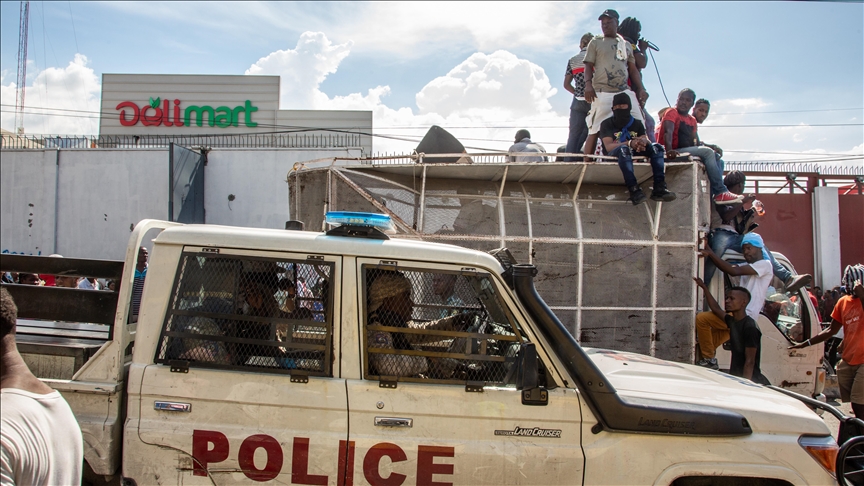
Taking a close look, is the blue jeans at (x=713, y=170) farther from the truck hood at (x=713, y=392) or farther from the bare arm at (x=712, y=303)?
the truck hood at (x=713, y=392)

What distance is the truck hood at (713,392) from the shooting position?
2496 mm

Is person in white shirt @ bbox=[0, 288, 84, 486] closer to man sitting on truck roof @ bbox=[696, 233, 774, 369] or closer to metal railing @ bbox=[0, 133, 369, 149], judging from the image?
man sitting on truck roof @ bbox=[696, 233, 774, 369]

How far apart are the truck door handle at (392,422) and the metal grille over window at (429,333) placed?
0.18 metres

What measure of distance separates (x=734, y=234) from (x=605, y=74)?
2482 mm

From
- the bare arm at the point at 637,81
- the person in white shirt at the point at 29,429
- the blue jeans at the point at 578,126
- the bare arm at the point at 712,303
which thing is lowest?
the person in white shirt at the point at 29,429

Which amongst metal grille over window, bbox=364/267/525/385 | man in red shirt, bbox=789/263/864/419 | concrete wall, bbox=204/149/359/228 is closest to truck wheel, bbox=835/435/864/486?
metal grille over window, bbox=364/267/525/385

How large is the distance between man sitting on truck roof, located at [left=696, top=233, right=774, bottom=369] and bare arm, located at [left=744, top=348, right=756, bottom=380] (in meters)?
0.54

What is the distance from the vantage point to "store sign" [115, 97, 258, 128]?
21047 mm

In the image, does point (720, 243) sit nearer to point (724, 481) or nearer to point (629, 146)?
point (629, 146)

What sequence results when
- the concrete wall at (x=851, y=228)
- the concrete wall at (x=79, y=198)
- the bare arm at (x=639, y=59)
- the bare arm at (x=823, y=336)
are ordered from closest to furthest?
the bare arm at (x=823, y=336) < the bare arm at (x=639, y=59) < the concrete wall at (x=851, y=228) < the concrete wall at (x=79, y=198)

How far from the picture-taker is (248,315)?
238cm

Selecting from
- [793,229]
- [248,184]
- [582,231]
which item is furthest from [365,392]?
[248,184]

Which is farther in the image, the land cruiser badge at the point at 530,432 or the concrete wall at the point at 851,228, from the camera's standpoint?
the concrete wall at the point at 851,228

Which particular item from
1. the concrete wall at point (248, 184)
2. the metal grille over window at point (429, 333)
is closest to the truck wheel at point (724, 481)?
the metal grille over window at point (429, 333)
